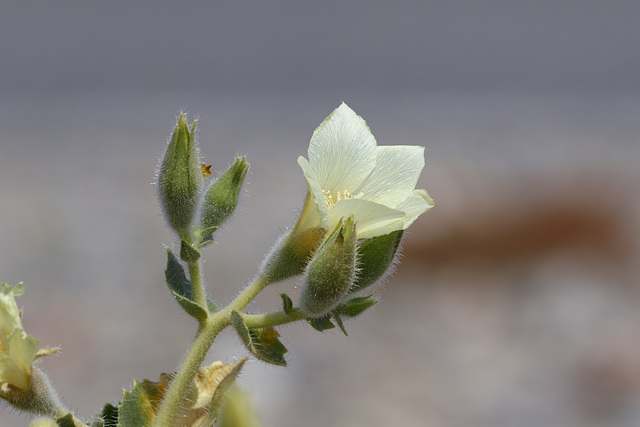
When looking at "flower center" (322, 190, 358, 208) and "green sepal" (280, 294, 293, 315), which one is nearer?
"green sepal" (280, 294, 293, 315)

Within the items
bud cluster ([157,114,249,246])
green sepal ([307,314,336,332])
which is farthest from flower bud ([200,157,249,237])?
green sepal ([307,314,336,332])

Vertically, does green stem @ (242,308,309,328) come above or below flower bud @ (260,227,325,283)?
below

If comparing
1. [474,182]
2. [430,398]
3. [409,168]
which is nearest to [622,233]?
[474,182]

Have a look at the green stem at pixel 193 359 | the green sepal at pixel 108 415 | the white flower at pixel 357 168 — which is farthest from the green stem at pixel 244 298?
the green sepal at pixel 108 415

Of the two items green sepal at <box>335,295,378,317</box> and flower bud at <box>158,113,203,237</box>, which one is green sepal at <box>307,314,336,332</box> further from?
flower bud at <box>158,113,203,237</box>

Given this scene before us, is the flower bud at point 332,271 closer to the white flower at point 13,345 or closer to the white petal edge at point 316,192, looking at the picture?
the white petal edge at point 316,192

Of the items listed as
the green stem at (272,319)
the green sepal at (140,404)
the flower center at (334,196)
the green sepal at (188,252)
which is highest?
the flower center at (334,196)

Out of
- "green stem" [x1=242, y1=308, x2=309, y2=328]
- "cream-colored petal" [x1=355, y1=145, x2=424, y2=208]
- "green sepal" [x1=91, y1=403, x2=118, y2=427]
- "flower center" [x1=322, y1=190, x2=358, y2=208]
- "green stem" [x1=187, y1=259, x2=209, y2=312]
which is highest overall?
"cream-colored petal" [x1=355, y1=145, x2=424, y2=208]
